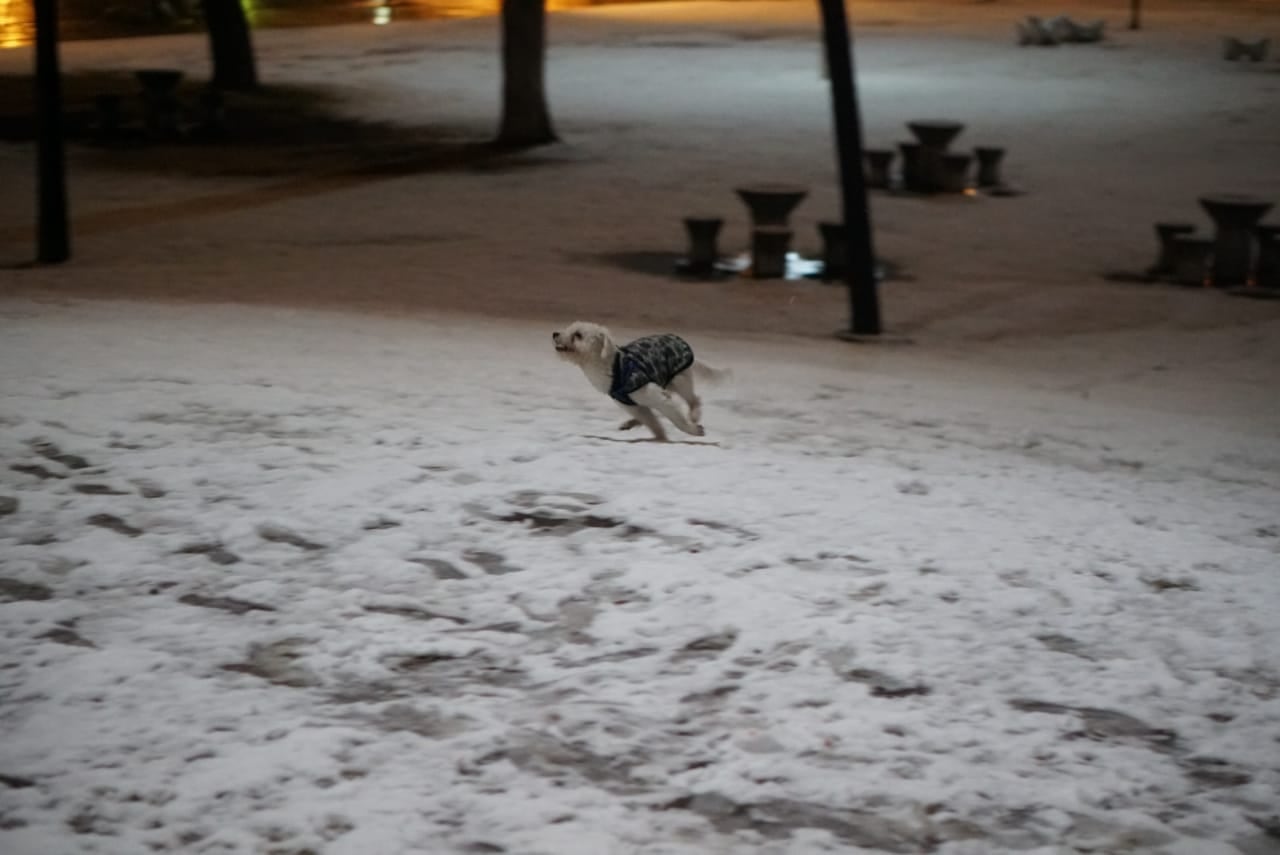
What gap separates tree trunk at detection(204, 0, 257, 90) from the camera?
94.3ft

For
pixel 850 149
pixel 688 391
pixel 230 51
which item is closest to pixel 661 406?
pixel 688 391

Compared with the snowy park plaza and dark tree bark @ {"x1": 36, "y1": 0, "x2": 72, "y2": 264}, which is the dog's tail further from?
dark tree bark @ {"x1": 36, "y1": 0, "x2": 72, "y2": 264}

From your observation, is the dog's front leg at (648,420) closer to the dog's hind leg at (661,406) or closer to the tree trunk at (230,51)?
the dog's hind leg at (661,406)

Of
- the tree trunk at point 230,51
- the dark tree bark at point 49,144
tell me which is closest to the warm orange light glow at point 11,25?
the tree trunk at point 230,51

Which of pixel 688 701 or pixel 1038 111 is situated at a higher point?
pixel 1038 111

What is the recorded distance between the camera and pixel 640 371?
7.01 metres

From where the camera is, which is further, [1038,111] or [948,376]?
[1038,111]

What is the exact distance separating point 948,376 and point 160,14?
4091 centimetres

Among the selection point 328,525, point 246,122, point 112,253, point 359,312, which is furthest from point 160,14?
point 328,525

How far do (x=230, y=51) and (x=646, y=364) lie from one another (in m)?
24.0

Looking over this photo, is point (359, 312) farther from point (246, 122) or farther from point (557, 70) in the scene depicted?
point (557, 70)

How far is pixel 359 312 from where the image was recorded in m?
11.9

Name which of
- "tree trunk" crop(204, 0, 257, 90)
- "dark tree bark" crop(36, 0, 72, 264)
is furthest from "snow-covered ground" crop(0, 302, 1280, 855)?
"tree trunk" crop(204, 0, 257, 90)

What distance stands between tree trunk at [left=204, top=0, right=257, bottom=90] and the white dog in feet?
76.3
